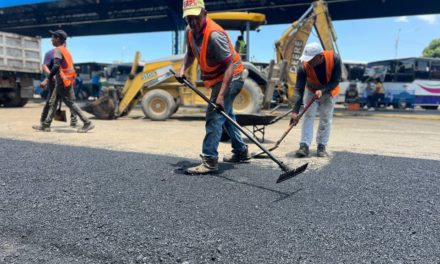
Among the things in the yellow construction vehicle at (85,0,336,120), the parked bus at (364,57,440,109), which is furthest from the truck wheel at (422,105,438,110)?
the yellow construction vehicle at (85,0,336,120)

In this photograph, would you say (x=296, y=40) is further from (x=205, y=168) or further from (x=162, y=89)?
(x=205, y=168)

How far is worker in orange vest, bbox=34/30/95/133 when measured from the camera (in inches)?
235

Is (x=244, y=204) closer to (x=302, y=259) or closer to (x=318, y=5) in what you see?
(x=302, y=259)

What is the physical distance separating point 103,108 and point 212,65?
6.18m

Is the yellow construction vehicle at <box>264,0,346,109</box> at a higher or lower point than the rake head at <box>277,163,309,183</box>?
higher

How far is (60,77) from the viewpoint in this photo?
606 centimetres

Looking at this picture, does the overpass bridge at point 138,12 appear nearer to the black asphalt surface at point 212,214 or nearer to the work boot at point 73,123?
the work boot at point 73,123

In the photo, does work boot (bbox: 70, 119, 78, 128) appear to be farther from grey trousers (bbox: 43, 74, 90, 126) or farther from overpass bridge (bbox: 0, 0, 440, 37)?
overpass bridge (bbox: 0, 0, 440, 37)

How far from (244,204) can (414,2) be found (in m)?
19.8

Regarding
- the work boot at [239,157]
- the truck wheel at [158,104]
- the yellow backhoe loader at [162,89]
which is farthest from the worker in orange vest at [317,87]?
the truck wheel at [158,104]

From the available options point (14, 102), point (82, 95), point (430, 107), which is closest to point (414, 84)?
point (430, 107)

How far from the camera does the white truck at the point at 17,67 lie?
38.2ft

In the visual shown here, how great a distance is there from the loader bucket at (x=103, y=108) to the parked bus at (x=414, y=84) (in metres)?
15.3

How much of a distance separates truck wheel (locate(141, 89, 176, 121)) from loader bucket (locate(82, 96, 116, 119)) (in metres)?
0.80
